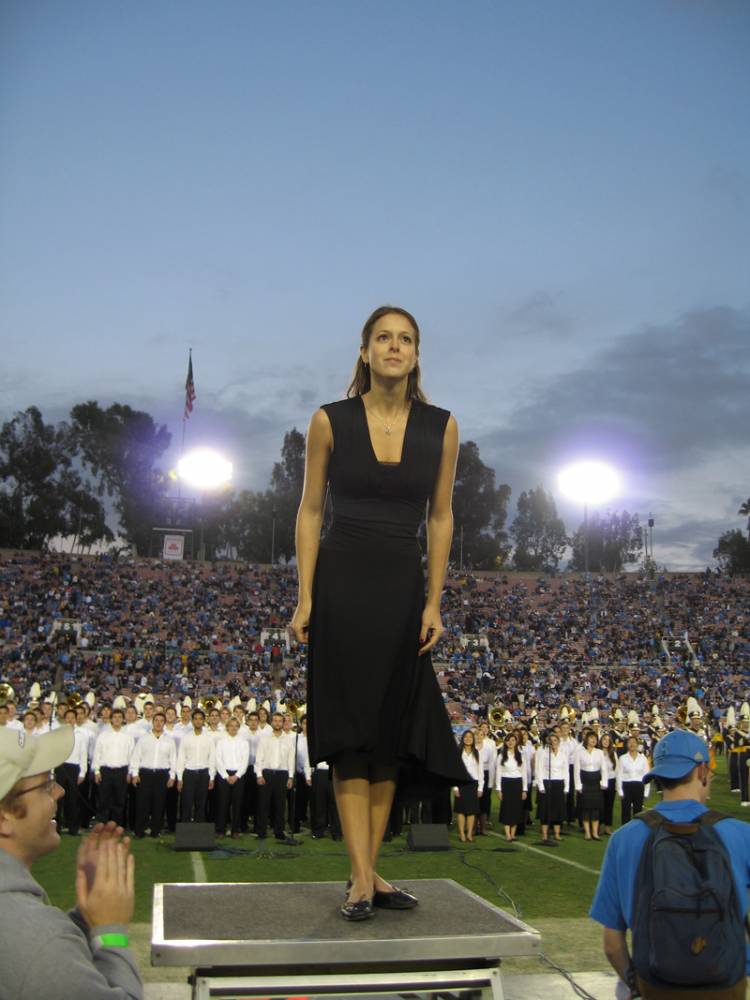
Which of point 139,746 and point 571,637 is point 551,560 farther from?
point 139,746

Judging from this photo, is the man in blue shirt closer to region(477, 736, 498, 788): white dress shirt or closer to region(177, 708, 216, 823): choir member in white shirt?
region(177, 708, 216, 823): choir member in white shirt

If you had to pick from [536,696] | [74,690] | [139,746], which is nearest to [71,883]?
[139,746]

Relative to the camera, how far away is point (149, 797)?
13664 millimetres

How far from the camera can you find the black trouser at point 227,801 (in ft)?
44.5

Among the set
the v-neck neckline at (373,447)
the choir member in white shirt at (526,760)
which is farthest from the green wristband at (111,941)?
the choir member in white shirt at (526,760)

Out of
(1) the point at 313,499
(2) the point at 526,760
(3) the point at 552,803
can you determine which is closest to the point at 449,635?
(2) the point at 526,760

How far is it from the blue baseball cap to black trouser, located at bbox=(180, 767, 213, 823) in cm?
1129

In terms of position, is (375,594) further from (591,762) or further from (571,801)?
(571,801)

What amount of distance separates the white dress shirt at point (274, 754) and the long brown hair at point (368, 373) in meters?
10.8

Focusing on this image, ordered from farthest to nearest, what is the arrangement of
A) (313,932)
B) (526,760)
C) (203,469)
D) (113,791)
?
(203,469) < (526,760) < (113,791) < (313,932)

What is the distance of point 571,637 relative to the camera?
47.6m

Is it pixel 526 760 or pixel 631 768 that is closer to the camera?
pixel 631 768

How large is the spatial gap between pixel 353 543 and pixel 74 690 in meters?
29.5

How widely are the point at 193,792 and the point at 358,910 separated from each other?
10966 mm
